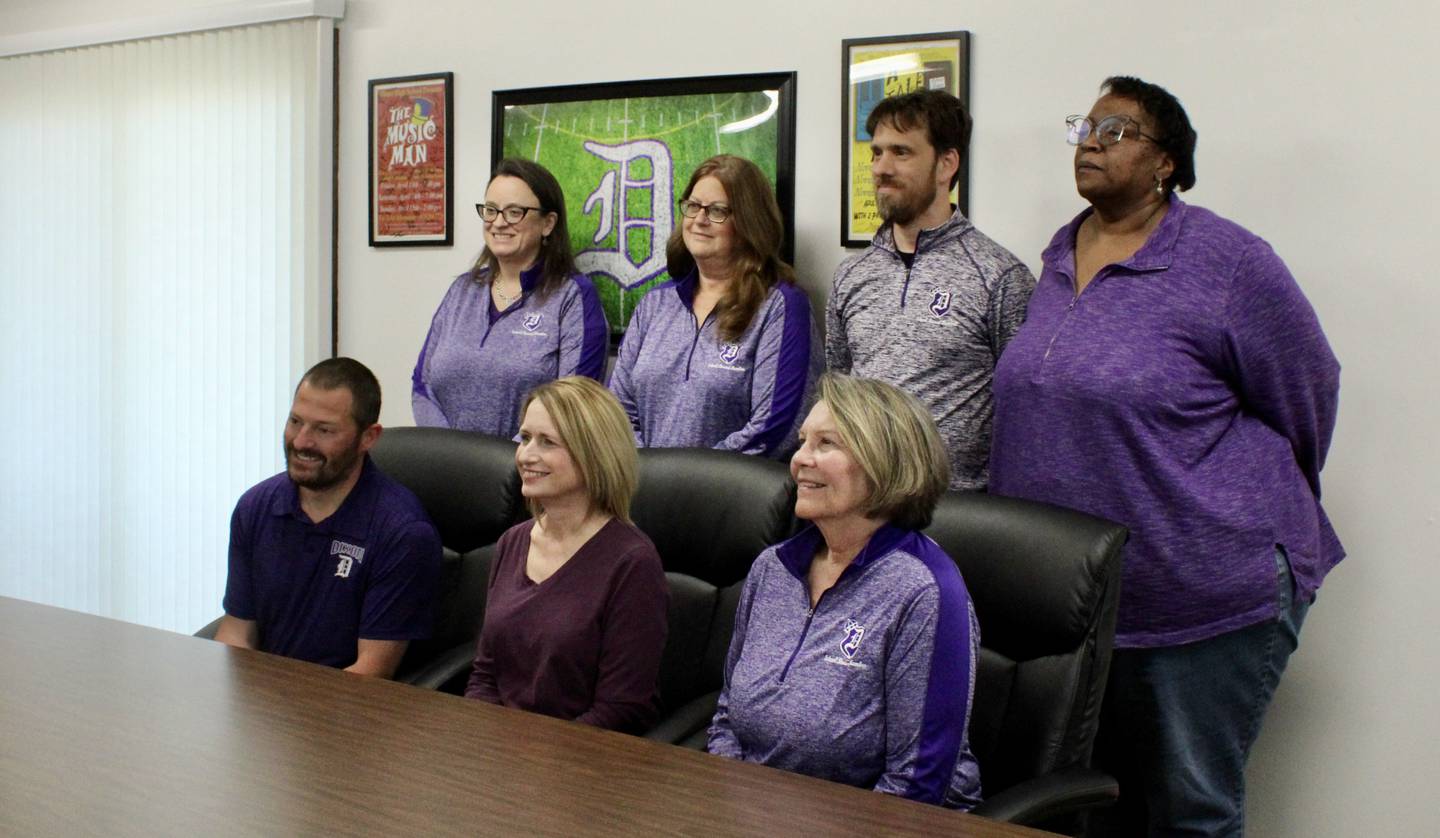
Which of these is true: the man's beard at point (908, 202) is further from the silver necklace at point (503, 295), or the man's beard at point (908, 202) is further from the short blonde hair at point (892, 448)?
the silver necklace at point (503, 295)

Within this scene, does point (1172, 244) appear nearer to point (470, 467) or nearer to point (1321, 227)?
point (1321, 227)

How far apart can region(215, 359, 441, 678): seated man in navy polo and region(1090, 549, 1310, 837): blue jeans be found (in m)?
1.36

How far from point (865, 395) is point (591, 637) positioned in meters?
0.62

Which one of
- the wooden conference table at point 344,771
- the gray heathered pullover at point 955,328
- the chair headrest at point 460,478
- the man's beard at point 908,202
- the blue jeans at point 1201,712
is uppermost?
the man's beard at point 908,202

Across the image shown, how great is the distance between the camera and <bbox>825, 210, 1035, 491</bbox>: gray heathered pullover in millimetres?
2850

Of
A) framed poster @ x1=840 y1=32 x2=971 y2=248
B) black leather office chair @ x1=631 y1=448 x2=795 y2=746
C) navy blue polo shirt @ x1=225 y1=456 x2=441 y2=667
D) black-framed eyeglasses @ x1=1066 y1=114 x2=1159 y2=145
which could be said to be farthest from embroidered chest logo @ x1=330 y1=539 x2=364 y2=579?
black-framed eyeglasses @ x1=1066 y1=114 x2=1159 y2=145

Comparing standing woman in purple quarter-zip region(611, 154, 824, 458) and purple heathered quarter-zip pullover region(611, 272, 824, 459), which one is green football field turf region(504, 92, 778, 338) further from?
purple heathered quarter-zip pullover region(611, 272, 824, 459)

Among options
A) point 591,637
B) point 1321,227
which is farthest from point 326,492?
point 1321,227

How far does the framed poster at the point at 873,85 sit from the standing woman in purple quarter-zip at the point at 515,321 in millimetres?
723

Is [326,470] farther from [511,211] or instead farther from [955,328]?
[955,328]

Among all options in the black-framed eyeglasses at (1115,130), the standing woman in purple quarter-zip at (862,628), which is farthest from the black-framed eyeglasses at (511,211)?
Answer: the standing woman in purple quarter-zip at (862,628)

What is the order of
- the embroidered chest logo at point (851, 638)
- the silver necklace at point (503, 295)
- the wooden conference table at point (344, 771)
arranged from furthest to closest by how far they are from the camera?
1. the silver necklace at point (503, 295)
2. the embroidered chest logo at point (851, 638)
3. the wooden conference table at point (344, 771)

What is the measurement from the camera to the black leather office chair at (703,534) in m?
2.46

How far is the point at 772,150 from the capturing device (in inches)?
139
